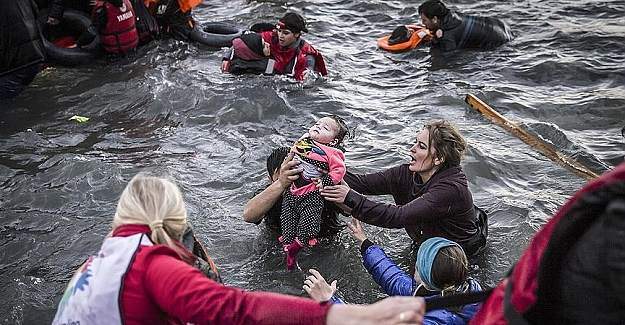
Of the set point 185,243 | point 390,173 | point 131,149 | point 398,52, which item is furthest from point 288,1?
point 185,243

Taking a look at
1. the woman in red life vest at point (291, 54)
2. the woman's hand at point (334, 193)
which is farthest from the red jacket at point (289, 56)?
the woman's hand at point (334, 193)

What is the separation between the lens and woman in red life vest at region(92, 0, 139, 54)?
399 inches

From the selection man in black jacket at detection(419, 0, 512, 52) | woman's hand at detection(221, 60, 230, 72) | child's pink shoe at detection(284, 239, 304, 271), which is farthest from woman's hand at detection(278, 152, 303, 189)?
man in black jacket at detection(419, 0, 512, 52)

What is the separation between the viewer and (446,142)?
4809mm

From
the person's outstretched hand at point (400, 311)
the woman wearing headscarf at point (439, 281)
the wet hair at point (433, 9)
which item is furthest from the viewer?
the wet hair at point (433, 9)

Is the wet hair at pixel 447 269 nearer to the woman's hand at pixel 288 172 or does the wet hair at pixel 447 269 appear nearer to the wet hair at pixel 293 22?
the woman's hand at pixel 288 172

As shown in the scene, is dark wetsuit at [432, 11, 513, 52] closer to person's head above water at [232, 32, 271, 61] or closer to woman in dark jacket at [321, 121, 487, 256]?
person's head above water at [232, 32, 271, 61]

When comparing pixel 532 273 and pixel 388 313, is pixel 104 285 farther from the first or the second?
pixel 532 273

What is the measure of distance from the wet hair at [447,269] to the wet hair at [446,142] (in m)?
1.15

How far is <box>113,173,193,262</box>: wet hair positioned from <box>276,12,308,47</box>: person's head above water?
6098mm

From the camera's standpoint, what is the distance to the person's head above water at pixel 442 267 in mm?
3770

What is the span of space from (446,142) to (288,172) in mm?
1174

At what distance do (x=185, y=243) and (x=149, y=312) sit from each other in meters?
0.50

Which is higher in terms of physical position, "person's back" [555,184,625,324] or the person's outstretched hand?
"person's back" [555,184,625,324]
